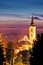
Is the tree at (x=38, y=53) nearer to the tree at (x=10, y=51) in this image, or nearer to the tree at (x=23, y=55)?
the tree at (x=10, y=51)

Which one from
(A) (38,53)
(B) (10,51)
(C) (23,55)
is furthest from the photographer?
(C) (23,55)

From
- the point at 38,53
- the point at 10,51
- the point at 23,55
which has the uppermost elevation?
the point at 38,53

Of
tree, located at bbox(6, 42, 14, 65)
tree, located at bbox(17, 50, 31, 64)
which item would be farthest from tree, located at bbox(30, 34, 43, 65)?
tree, located at bbox(17, 50, 31, 64)

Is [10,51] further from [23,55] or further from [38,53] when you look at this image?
[38,53]

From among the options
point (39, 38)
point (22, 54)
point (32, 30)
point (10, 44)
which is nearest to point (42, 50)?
point (39, 38)

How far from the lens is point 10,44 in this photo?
214ft

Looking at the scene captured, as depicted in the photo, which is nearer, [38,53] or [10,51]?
Result: [38,53]

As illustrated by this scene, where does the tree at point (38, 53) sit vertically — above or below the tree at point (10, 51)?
above

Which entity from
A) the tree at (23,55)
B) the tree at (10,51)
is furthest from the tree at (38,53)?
the tree at (23,55)

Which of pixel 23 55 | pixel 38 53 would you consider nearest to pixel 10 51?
pixel 23 55

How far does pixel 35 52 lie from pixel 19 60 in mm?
26075

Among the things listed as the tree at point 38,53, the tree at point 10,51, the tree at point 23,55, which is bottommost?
the tree at point 23,55

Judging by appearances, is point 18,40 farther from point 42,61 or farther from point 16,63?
point 42,61

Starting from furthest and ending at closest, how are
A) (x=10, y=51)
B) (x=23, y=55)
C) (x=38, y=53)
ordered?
(x=23, y=55), (x=10, y=51), (x=38, y=53)
